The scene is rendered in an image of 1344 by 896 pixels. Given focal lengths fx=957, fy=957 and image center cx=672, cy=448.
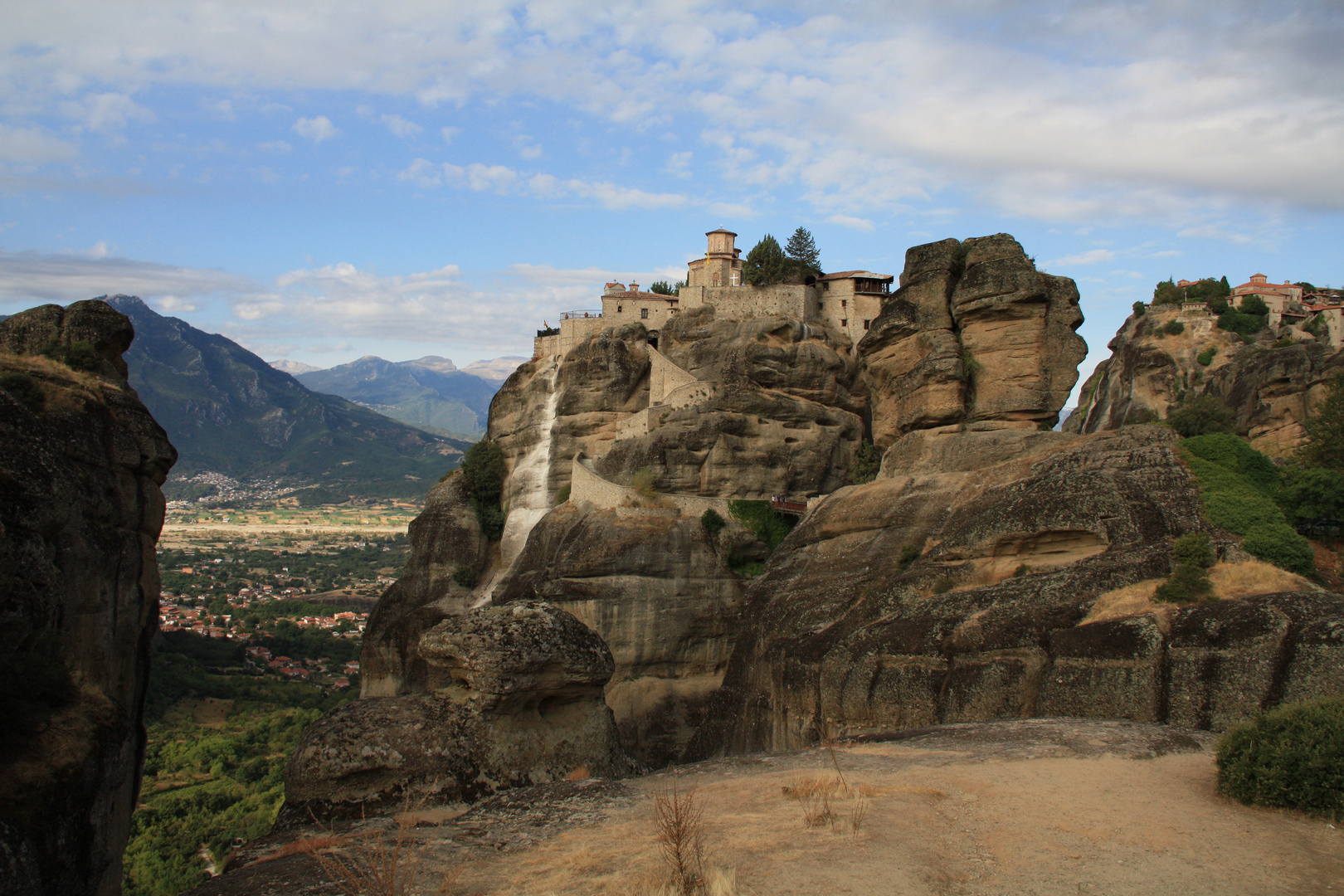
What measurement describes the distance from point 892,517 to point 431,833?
20031 millimetres

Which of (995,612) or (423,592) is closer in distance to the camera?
(995,612)

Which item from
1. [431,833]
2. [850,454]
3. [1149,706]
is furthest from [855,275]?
[431,833]

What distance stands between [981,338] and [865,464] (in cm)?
1131

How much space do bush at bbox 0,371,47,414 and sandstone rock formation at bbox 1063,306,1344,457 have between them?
1653 inches

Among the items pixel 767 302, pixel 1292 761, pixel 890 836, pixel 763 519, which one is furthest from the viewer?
pixel 767 302

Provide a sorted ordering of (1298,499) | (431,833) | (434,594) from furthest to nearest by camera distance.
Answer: (434,594) → (1298,499) → (431,833)

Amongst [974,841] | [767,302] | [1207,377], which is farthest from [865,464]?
[974,841]

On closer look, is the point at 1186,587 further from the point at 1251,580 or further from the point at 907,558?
the point at 907,558

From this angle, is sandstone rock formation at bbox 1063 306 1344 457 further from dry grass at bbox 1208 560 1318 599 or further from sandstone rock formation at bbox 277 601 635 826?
sandstone rock formation at bbox 277 601 635 826

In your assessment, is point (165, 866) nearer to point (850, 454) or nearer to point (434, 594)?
point (434, 594)

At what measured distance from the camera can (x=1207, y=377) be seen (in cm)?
5778

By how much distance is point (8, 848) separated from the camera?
863 centimetres

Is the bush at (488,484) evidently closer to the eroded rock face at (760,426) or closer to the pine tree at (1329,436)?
the eroded rock face at (760,426)

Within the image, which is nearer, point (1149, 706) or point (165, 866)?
point (1149, 706)
